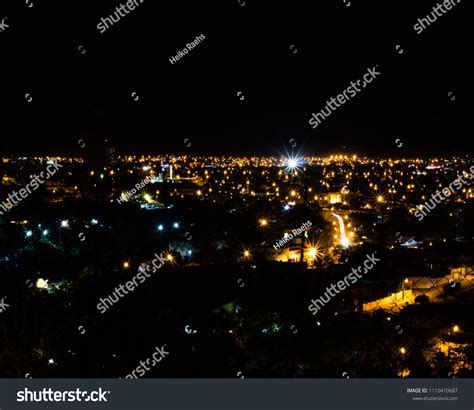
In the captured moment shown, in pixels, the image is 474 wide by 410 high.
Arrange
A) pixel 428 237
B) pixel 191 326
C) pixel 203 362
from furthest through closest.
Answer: pixel 428 237 < pixel 191 326 < pixel 203 362

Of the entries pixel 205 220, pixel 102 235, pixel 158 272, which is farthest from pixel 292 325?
pixel 205 220

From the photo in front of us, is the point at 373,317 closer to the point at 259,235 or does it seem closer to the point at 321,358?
the point at 321,358

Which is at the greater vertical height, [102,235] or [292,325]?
[102,235]

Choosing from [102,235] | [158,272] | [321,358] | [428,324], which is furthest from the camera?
[102,235]

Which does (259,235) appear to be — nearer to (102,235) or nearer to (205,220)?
(205,220)

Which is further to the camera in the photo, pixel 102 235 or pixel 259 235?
pixel 259 235

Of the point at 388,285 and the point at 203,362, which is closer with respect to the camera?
the point at 203,362

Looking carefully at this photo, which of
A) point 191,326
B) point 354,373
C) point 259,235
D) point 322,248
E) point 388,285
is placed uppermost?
point 259,235

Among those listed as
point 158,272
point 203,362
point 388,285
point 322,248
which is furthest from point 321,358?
point 322,248

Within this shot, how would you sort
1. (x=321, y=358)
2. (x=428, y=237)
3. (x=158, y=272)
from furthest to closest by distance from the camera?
1. (x=428, y=237)
2. (x=158, y=272)
3. (x=321, y=358)
